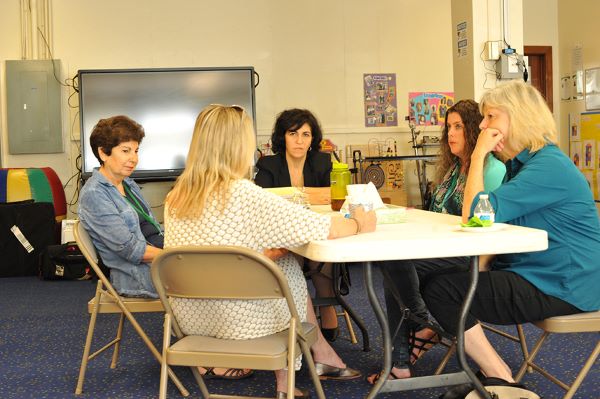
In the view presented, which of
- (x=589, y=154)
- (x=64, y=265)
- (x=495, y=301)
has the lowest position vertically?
(x=64, y=265)

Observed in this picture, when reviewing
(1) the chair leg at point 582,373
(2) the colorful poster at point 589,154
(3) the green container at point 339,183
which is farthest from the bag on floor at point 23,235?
(2) the colorful poster at point 589,154

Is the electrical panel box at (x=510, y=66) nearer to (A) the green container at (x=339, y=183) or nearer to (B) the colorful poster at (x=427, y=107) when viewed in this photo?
(B) the colorful poster at (x=427, y=107)

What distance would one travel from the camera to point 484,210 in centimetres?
227

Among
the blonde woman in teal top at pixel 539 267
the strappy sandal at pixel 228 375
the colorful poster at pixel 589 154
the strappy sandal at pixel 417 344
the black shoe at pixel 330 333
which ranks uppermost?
the colorful poster at pixel 589 154

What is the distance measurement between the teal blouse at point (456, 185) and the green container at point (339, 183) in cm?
43

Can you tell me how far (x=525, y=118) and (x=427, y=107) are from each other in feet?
18.0

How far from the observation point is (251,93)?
7.25m

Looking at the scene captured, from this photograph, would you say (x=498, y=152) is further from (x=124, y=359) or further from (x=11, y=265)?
(x=11, y=265)

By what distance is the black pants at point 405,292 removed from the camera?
9.77ft

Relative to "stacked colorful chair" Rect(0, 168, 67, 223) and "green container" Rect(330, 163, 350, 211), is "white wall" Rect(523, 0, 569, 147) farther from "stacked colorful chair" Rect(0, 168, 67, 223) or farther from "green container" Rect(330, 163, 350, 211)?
"green container" Rect(330, 163, 350, 211)

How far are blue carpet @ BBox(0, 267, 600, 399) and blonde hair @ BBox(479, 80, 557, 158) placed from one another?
3.26 ft

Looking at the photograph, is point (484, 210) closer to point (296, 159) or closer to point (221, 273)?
point (221, 273)

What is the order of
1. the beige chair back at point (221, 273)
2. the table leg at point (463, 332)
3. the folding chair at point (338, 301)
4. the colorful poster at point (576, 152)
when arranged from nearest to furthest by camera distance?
the beige chair back at point (221, 273) < the table leg at point (463, 332) < the folding chair at point (338, 301) < the colorful poster at point (576, 152)

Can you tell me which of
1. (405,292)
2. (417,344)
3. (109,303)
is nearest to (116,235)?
(109,303)
